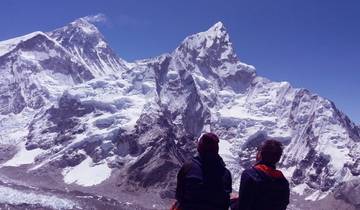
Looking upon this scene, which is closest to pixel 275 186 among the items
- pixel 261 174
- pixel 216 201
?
pixel 261 174

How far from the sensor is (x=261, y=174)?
18344 millimetres

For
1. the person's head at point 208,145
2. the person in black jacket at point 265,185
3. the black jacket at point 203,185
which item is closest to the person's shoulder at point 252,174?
the person in black jacket at point 265,185

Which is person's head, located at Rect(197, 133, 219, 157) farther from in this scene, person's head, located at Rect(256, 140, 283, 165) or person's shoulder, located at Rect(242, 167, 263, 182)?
person's head, located at Rect(256, 140, 283, 165)

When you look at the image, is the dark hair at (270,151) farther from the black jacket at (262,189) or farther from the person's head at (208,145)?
the person's head at (208,145)

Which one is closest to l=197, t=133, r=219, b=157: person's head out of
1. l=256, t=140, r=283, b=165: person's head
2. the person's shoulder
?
the person's shoulder

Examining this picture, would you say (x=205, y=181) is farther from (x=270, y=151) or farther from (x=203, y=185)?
(x=270, y=151)

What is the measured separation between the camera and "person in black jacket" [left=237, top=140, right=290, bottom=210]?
18.1 metres

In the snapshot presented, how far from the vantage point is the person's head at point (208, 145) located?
18.6 metres

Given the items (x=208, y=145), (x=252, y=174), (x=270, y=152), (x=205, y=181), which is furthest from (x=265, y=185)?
(x=208, y=145)

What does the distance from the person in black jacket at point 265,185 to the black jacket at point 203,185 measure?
679 mm

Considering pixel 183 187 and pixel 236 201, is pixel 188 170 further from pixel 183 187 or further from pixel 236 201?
pixel 236 201

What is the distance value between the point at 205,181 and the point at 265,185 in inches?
66.7

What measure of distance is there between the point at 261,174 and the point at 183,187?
223cm

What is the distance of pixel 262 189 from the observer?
18.3 m
